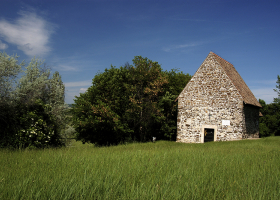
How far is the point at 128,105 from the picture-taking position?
2225 cm

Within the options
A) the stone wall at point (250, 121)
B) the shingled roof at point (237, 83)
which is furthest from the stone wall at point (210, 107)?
the stone wall at point (250, 121)

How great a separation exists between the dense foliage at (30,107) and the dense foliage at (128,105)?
7.11 m

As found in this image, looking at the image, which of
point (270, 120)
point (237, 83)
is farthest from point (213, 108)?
point (270, 120)

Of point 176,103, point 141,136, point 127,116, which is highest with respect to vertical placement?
point 176,103

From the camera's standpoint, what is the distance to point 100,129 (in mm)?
22500

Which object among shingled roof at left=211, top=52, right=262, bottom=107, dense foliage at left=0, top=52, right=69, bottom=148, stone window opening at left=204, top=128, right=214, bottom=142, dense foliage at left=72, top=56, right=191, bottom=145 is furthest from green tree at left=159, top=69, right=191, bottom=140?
dense foliage at left=0, top=52, right=69, bottom=148

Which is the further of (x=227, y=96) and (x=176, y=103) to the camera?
(x=176, y=103)

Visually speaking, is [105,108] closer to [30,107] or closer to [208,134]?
[30,107]

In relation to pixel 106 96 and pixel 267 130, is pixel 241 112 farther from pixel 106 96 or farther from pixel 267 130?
pixel 267 130

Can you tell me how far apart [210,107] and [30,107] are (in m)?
15.3

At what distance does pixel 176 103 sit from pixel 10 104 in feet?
54.6

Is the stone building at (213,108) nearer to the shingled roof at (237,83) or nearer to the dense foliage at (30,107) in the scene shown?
the shingled roof at (237,83)

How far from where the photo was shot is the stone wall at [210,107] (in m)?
19.1

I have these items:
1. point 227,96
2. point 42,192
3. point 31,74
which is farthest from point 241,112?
point 42,192
